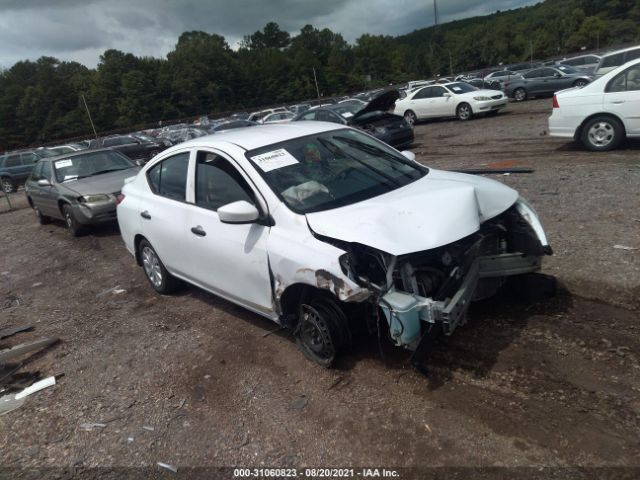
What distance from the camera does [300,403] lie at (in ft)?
11.3

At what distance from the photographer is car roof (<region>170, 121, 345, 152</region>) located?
436 centimetres

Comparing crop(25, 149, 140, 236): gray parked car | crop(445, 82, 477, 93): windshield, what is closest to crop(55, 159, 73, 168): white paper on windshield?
crop(25, 149, 140, 236): gray parked car

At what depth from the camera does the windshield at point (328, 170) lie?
385 centimetres

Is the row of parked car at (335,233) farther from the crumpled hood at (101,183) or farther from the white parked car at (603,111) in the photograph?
the white parked car at (603,111)

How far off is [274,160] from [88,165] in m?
7.79

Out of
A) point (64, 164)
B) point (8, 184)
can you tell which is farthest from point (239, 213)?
point (8, 184)

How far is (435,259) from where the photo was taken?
11.9 ft

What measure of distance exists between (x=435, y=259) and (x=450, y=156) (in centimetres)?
962

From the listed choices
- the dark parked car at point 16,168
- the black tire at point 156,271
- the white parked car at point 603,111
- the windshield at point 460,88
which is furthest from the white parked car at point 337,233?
the dark parked car at point 16,168

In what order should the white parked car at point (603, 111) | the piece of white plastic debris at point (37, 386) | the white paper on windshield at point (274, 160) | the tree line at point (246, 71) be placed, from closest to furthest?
the white paper on windshield at point (274, 160), the piece of white plastic debris at point (37, 386), the white parked car at point (603, 111), the tree line at point (246, 71)

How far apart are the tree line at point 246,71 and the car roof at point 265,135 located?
64733mm

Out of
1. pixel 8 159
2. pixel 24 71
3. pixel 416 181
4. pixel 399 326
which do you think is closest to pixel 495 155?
pixel 416 181

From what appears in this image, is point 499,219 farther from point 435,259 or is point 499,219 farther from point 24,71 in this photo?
point 24,71

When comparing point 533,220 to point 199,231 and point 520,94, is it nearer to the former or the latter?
point 199,231
